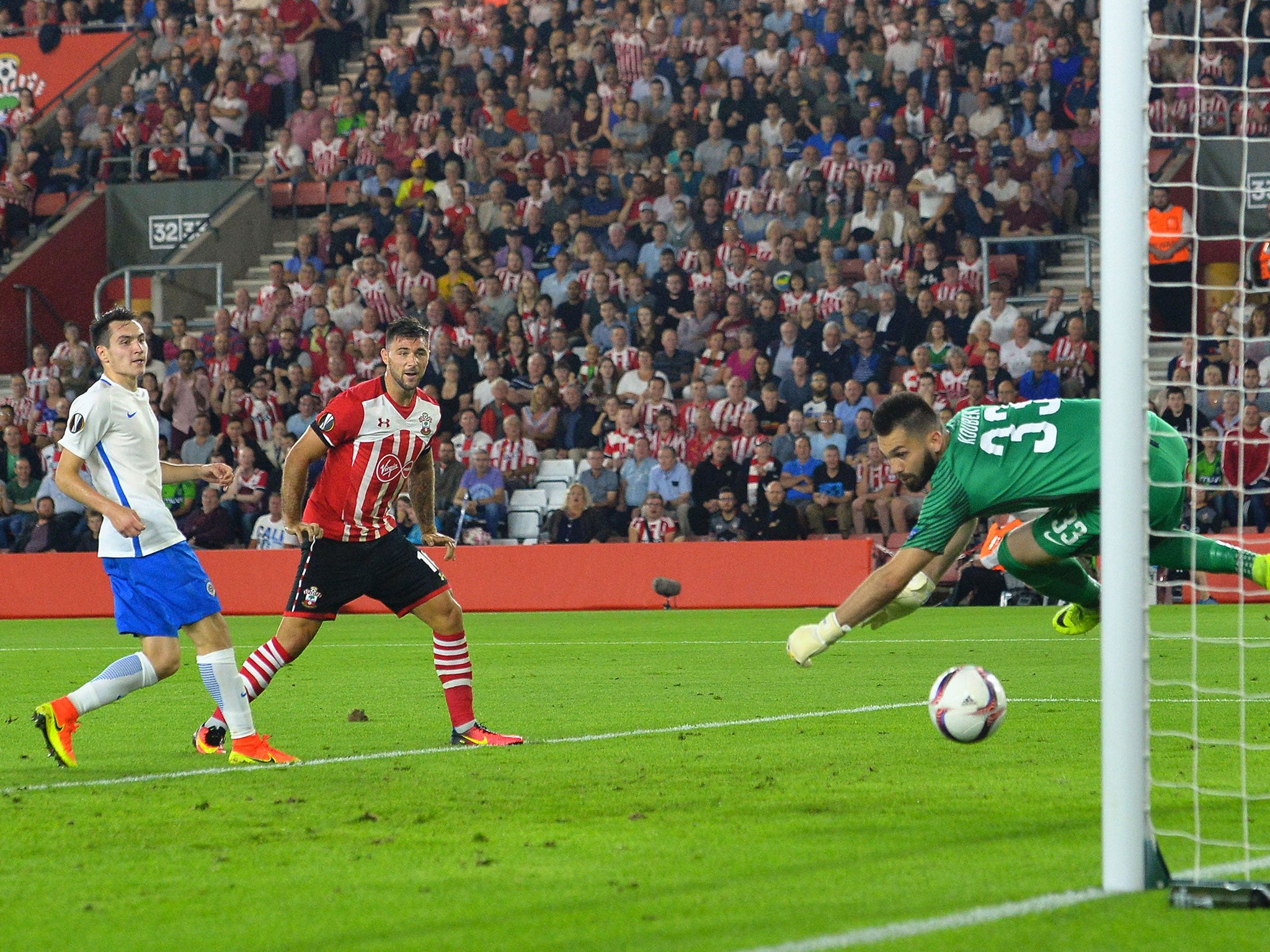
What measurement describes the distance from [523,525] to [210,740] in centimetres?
1287

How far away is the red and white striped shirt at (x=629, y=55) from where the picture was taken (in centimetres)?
2461

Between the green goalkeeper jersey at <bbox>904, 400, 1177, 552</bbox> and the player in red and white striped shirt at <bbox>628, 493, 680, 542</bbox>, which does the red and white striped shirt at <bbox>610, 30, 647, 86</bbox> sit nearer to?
the player in red and white striped shirt at <bbox>628, 493, 680, 542</bbox>

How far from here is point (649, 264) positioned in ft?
73.3

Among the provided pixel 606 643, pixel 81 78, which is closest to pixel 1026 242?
pixel 606 643

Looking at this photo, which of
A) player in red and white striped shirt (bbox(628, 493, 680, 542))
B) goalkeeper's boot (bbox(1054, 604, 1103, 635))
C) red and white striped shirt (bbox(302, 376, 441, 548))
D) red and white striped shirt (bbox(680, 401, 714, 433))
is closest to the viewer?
red and white striped shirt (bbox(302, 376, 441, 548))

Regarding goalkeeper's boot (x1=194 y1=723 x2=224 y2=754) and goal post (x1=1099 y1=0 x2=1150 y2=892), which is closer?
goal post (x1=1099 y1=0 x2=1150 y2=892)

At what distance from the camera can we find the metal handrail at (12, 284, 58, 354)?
26422mm

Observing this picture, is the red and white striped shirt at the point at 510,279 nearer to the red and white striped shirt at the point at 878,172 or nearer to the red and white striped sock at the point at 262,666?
the red and white striped shirt at the point at 878,172

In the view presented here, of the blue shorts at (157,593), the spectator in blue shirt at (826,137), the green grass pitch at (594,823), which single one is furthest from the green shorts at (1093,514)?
the spectator in blue shirt at (826,137)

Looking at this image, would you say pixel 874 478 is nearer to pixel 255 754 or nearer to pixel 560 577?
pixel 560 577

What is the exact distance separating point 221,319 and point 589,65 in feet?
20.9

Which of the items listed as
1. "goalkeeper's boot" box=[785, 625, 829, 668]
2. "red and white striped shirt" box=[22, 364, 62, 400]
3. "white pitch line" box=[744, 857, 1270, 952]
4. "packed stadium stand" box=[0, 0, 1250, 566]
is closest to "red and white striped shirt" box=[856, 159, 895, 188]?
"packed stadium stand" box=[0, 0, 1250, 566]

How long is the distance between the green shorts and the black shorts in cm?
275

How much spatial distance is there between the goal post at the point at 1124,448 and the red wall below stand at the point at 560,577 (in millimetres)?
13612
